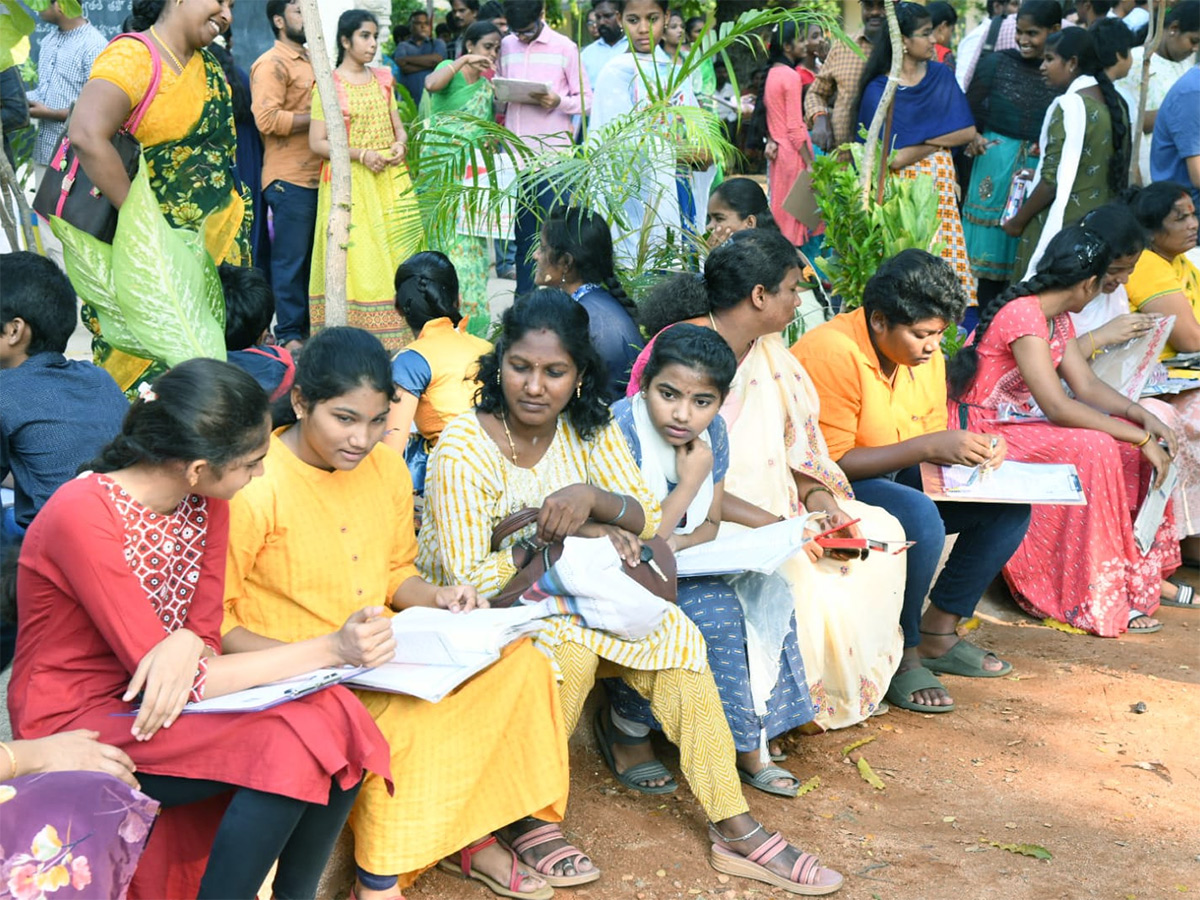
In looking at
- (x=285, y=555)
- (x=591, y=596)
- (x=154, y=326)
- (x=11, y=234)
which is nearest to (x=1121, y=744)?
(x=591, y=596)

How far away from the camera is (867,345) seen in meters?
4.35

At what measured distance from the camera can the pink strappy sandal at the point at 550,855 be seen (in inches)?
119

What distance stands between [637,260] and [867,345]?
4.70 feet

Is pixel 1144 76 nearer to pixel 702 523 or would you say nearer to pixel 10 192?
pixel 702 523

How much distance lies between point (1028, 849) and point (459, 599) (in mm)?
1690

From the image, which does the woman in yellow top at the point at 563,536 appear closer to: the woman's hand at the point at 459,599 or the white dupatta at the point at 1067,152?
the woman's hand at the point at 459,599

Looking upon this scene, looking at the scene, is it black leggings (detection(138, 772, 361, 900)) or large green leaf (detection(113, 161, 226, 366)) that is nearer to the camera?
black leggings (detection(138, 772, 361, 900))

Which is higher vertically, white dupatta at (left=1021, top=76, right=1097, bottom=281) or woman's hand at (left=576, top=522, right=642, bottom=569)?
white dupatta at (left=1021, top=76, right=1097, bottom=281)

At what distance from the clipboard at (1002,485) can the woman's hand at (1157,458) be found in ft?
2.91

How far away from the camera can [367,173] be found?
632 centimetres

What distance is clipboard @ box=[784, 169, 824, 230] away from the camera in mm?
5734

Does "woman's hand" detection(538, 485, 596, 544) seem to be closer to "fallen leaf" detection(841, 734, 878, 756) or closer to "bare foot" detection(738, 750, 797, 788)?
"bare foot" detection(738, 750, 797, 788)

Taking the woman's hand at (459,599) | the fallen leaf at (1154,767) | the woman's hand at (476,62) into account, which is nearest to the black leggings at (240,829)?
the woman's hand at (459,599)

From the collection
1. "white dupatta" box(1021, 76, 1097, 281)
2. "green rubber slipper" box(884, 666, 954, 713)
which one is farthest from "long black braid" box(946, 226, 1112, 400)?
"white dupatta" box(1021, 76, 1097, 281)
